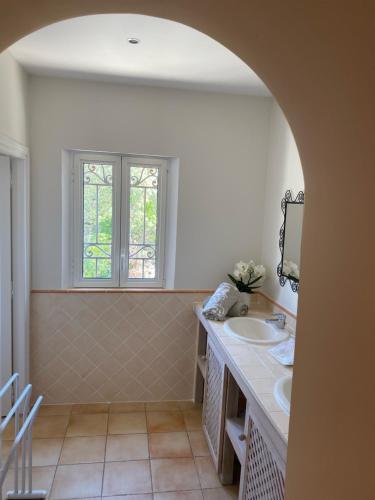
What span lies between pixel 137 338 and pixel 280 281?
49.5 inches

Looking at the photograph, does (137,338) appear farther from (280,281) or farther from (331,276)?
(331,276)

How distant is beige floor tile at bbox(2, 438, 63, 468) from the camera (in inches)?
98.8

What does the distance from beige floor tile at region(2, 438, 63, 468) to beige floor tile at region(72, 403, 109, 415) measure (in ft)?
1.16

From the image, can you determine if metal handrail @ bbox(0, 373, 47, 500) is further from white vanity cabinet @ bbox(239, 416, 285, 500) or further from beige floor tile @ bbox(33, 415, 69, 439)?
white vanity cabinet @ bbox(239, 416, 285, 500)

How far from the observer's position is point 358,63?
75cm

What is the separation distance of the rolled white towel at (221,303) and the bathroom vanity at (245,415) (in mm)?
71

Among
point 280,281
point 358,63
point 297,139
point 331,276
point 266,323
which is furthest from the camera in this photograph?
point 280,281

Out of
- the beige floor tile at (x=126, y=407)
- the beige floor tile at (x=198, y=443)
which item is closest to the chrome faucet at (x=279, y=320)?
the beige floor tile at (x=198, y=443)

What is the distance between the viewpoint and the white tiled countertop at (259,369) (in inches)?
63.0

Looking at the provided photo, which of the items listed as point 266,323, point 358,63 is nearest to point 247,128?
point 266,323

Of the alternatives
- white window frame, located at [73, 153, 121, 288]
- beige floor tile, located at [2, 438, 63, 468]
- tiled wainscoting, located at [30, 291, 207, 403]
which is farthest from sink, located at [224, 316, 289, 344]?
beige floor tile, located at [2, 438, 63, 468]

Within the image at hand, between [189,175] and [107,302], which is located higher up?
[189,175]

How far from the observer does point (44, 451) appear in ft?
8.56

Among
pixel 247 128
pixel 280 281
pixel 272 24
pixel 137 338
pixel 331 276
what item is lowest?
pixel 137 338
